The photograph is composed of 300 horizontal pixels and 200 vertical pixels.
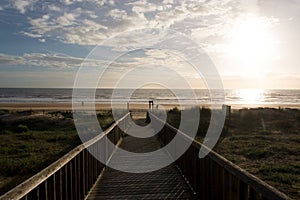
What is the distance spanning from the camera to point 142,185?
6.72m

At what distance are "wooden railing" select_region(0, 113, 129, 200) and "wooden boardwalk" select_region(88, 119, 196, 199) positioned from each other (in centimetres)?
29

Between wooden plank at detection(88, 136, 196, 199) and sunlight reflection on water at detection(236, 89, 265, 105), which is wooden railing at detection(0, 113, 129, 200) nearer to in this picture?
wooden plank at detection(88, 136, 196, 199)

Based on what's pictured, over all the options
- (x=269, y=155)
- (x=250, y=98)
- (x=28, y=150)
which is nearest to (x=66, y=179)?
(x=269, y=155)

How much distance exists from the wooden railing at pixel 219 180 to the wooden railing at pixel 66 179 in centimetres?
184

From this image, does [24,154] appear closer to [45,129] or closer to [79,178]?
[79,178]

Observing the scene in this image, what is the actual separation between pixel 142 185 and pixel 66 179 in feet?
8.15

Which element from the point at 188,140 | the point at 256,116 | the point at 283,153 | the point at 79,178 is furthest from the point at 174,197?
the point at 256,116

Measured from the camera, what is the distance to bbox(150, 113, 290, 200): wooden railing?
305 centimetres

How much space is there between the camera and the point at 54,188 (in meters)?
3.92

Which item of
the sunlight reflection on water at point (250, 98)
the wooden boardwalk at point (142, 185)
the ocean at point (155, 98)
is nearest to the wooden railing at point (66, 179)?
the wooden boardwalk at point (142, 185)

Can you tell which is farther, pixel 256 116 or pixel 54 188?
pixel 256 116

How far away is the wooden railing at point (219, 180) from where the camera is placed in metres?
3.05

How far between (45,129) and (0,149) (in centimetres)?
815

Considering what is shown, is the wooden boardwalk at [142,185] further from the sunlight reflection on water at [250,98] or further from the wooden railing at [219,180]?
the sunlight reflection on water at [250,98]
